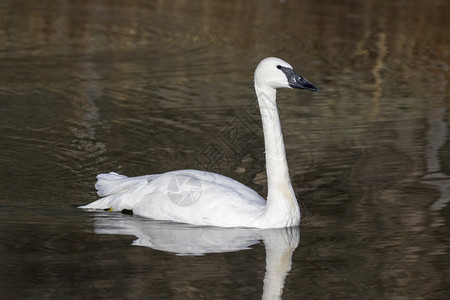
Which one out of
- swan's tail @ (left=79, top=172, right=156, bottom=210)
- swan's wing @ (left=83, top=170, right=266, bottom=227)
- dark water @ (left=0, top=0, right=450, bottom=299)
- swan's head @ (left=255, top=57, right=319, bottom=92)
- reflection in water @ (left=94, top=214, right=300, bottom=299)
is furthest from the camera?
swan's tail @ (left=79, top=172, right=156, bottom=210)

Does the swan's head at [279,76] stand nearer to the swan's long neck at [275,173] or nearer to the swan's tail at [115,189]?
the swan's long neck at [275,173]

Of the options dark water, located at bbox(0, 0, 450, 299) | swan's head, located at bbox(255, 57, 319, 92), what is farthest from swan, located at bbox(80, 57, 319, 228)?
dark water, located at bbox(0, 0, 450, 299)

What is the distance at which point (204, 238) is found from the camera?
830cm

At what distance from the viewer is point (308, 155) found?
11008 mm

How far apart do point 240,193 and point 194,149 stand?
104 inches

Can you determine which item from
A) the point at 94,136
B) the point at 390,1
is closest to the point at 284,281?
the point at 94,136

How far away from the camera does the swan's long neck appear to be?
8.43m

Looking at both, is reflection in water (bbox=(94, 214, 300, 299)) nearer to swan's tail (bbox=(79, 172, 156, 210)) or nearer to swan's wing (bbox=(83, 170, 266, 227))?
swan's wing (bbox=(83, 170, 266, 227))

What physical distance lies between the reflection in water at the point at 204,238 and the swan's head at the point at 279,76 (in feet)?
3.74

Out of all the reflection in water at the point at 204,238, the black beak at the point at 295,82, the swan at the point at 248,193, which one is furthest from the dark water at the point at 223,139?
the black beak at the point at 295,82

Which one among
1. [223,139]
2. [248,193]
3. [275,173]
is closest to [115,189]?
[248,193]

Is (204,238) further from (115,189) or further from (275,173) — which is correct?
(115,189)

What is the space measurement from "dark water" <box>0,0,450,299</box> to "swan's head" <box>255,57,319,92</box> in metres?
1.16

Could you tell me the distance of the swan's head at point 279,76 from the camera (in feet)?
27.5
